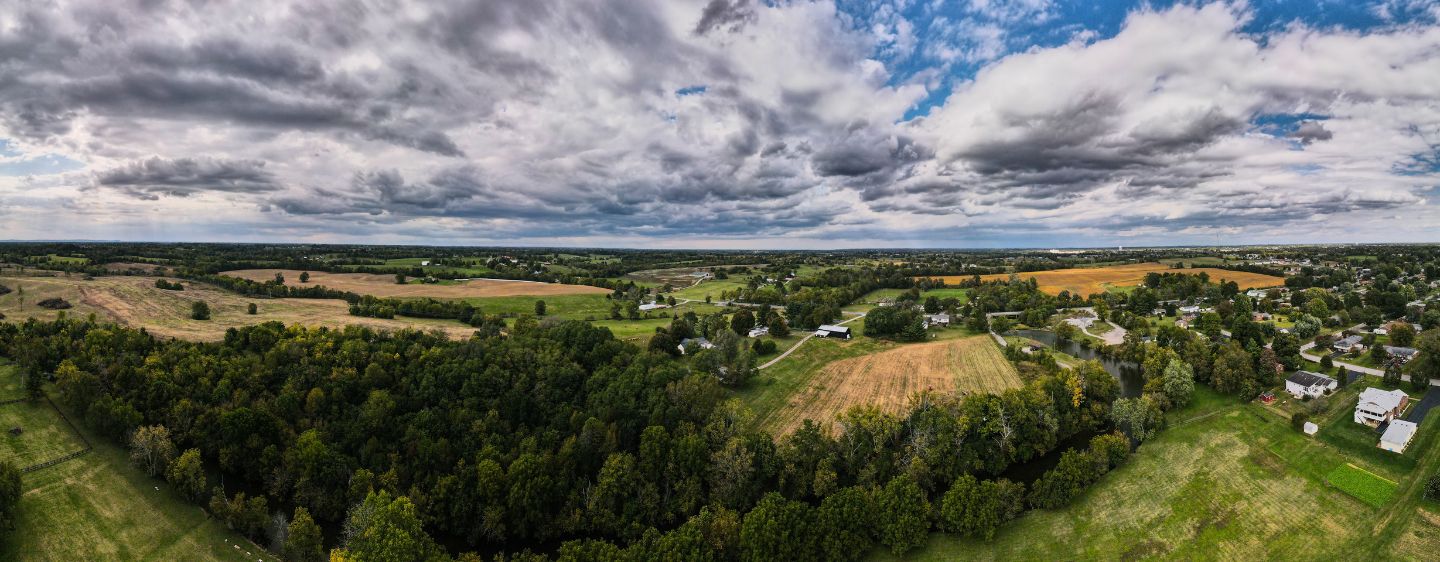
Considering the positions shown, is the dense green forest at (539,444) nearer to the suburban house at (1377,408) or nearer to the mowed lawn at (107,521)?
the mowed lawn at (107,521)

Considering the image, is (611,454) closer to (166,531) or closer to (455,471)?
(455,471)

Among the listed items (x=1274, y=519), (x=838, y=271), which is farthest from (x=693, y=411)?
(x=838, y=271)

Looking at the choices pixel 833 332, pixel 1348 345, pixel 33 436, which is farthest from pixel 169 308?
pixel 1348 345

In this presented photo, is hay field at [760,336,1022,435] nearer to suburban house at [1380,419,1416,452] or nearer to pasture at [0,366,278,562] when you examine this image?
suburban house at [1380,419,1416,452]

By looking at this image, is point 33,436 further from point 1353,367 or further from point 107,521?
point 1353,367

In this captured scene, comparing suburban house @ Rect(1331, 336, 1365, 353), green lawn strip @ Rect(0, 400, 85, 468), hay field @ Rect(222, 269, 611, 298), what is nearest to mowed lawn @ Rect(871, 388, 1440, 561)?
suburban house @ Rect(1331, 336, 1365, 353)

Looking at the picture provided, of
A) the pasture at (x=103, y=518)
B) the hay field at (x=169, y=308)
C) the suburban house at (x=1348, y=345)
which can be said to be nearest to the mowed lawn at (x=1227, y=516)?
the suburban house at (x=1348, y=345)
